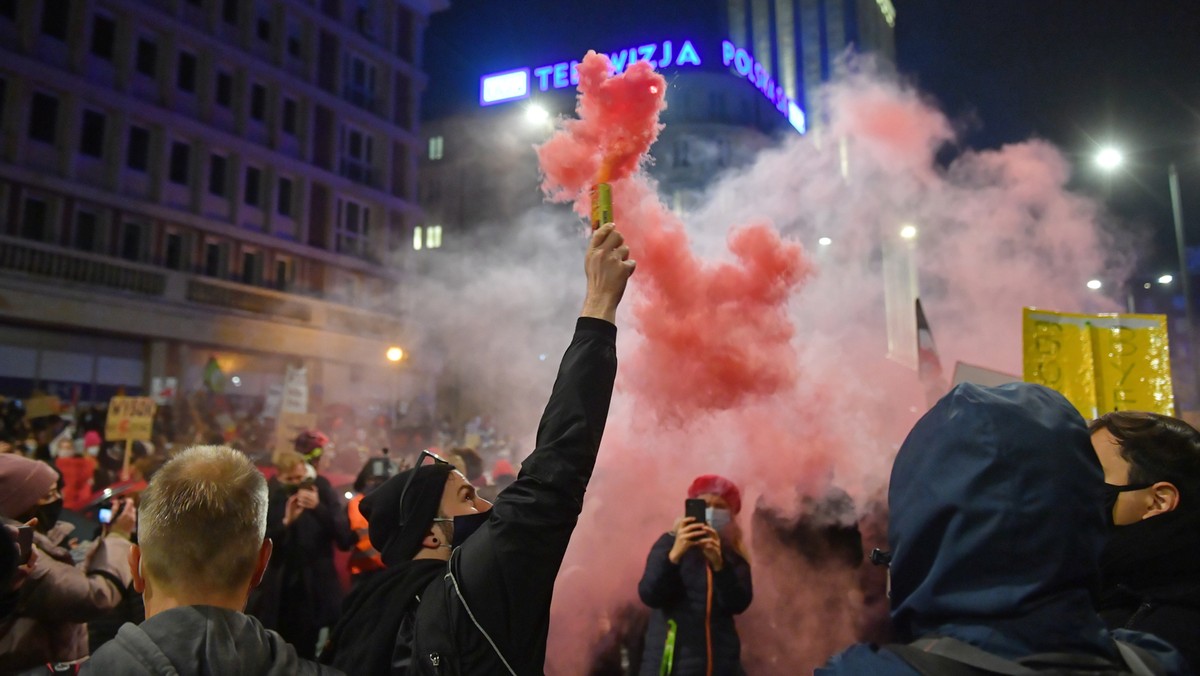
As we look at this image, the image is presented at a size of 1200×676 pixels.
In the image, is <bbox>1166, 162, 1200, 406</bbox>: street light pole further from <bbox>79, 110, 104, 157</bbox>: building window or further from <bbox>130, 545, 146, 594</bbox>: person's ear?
<bbox>79, 110, 104, 157</bbox>: building window

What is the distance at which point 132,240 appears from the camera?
86.3 feet

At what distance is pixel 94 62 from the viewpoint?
83.3 ft

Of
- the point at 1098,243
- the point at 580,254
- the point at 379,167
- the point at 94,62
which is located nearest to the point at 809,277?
the point at 1098,243

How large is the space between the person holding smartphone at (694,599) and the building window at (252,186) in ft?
97.3

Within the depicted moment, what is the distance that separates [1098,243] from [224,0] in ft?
97.0

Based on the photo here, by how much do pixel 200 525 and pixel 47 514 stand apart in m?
3.07

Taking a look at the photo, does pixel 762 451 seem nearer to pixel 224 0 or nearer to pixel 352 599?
pixel 352 599

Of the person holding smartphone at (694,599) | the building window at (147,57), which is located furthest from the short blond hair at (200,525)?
the building window at (147,57)

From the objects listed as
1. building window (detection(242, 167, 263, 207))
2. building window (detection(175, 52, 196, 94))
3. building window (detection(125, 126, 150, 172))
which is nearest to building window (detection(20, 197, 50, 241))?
building window (detection(125, 126, 150, 172))

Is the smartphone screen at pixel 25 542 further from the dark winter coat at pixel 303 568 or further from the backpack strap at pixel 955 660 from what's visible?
the dark winter coat at pixel 303 568

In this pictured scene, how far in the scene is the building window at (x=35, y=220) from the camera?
925 inches

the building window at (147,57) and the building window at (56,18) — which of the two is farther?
the building window at (147,57)

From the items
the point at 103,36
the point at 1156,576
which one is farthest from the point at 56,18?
the point at 1156,576

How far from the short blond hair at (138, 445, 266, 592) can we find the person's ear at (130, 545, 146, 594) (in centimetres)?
5
